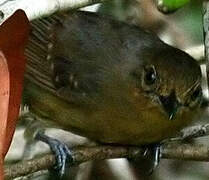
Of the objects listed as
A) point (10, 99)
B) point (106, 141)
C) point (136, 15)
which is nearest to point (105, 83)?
point (106, 141)

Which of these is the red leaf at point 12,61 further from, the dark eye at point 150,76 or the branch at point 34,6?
the dark eye at point 150,76

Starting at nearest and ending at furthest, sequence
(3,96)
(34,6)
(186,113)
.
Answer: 1. (3,96)
2. (34,6)
3. (186,113)

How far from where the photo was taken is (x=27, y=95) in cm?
155

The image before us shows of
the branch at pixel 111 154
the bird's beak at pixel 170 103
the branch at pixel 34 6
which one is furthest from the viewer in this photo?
the bird's beak at pixel 170 103

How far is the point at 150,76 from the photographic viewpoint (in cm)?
139

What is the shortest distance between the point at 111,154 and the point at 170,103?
194 millimetres

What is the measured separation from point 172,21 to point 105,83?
601 mm

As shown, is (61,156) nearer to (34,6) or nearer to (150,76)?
(150,76)

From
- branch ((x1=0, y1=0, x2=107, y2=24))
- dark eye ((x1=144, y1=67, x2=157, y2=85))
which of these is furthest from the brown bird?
branch ((x1=0, y1=0, x2=107, y2=24))

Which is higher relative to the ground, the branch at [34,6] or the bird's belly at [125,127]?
the branch at [34,6]

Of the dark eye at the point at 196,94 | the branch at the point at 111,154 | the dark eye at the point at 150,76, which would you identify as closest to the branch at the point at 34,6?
the branch at the point at 111,154

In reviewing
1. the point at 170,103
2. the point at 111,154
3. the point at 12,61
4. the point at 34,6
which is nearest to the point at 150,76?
the point at 170,103

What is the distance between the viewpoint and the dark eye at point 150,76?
4.49 ft

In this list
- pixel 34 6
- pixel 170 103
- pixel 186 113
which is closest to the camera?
pixel 34 6
